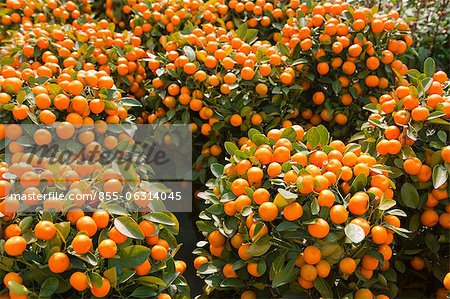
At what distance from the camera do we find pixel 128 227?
148cm

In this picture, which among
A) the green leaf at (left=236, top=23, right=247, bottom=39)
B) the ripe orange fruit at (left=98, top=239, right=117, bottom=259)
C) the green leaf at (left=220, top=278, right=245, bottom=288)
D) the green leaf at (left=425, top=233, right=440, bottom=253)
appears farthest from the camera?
the green leaf at (left=236, top=23, right=247, bottom=39)

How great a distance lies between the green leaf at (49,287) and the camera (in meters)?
1.34

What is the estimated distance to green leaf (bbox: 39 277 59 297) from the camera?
1.34 meters

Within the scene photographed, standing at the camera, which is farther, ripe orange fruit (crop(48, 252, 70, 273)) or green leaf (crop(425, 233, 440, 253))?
green leaf (crop(425, 233, 440, 253))

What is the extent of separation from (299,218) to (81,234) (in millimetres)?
672

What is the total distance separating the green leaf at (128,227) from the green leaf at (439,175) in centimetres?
102

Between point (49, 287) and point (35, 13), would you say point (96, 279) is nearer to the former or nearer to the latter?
point (49, 287)

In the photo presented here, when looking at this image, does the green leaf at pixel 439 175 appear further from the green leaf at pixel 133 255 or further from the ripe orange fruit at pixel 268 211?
the green leaf at pixel 133 255

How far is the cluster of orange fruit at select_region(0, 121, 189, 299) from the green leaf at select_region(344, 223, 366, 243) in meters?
0.57

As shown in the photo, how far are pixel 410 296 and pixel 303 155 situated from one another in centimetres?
85

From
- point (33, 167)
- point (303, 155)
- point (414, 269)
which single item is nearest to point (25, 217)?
point (33, 167)

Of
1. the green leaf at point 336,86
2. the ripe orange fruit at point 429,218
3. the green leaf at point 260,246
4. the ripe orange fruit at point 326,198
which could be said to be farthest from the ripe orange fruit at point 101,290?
the green leaf at point 336,86

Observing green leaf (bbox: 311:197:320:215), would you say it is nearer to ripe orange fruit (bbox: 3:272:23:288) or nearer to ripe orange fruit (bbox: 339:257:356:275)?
ripe orange fruit (bbox: 339:257:356:275)

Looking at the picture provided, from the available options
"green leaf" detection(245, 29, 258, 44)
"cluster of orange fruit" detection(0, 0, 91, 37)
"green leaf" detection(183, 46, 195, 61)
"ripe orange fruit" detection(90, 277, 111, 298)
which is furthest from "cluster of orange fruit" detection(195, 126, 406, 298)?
"cluster of orange fruit" detection(0, 0, 91, 37)
